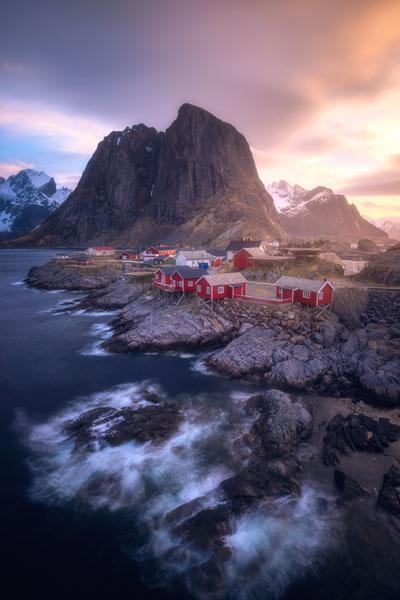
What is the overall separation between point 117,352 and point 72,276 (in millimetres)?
51802

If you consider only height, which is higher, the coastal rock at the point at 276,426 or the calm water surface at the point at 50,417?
the coastal rock at the point at 276,426

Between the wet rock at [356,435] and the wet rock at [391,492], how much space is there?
2.40 m

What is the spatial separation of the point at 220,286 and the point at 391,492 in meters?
28.4

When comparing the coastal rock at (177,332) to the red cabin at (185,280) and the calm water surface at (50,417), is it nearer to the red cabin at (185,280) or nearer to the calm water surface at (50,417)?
the calm water surface at (50,417)

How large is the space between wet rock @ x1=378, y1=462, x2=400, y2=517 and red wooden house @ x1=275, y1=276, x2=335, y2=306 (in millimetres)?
21988

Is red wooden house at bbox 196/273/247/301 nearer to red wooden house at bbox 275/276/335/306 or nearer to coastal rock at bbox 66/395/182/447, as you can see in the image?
red wooden house at bbox 275/276/335/306

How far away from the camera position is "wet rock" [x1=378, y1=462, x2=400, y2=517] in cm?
1585

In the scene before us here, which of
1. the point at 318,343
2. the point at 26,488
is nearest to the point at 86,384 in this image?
the point at 26,488

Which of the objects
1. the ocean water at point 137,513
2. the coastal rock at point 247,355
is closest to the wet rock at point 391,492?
the ocean water at point 137,513

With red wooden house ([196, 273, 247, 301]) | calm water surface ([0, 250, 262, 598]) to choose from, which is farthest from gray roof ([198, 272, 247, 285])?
calm water surface ([0, 250, 262, 598])

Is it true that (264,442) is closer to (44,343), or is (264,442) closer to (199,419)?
(199,419)

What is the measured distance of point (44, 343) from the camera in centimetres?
4084

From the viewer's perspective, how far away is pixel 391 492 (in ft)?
53.7

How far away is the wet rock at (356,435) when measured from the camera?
19688 millimetres
